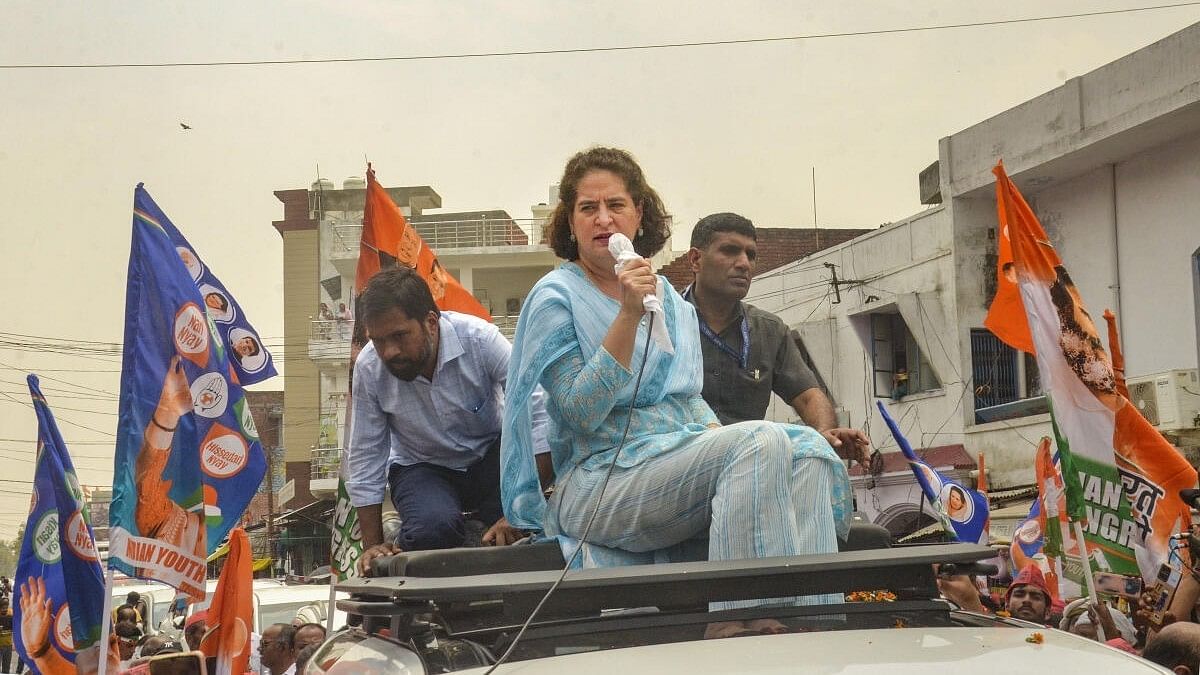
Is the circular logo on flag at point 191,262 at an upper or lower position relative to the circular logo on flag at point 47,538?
upper

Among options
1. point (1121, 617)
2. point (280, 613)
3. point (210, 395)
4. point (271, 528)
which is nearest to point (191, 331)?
point (210, 395)

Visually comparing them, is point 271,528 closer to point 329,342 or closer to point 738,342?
point 329,342

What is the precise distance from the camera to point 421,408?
4773 millimetres

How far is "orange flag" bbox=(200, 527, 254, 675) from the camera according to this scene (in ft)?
25.9

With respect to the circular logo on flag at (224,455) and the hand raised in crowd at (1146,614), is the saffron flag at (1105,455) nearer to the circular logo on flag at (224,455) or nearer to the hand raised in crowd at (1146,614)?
the hand raised in crowd at (1146,614)

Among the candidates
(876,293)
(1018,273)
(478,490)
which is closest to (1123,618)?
(1018,273)

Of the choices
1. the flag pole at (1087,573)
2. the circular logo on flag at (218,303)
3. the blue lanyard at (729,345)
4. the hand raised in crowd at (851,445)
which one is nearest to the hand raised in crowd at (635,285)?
the hand raised in crowd at (851,445)

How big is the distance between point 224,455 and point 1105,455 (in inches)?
195

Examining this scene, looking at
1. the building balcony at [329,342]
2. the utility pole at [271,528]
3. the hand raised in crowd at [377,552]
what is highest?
the building balcony at [329,342]

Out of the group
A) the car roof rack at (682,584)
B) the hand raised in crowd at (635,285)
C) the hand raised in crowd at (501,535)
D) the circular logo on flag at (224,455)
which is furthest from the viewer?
the circular logo on flag at (224,455)

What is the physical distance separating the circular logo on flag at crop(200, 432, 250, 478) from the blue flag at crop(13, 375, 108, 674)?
1065mm

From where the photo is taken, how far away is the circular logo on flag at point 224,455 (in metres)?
8.36

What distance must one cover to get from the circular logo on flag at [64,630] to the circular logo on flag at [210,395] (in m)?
1.64

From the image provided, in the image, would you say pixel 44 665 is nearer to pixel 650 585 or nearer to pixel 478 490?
pixel 478 490
